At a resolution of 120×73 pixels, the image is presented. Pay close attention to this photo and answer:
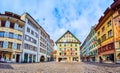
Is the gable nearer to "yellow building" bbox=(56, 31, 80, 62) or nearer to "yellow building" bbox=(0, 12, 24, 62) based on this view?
"yellow building" bbox=(56, 31, 80, 62)

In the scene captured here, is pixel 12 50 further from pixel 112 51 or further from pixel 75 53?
pixel 75 53

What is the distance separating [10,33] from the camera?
38125 mm

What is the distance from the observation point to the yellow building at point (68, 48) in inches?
2719

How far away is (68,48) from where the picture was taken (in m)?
70.9

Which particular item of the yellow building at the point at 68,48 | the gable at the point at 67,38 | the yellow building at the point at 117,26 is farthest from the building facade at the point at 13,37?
the gable at the point at 67,38

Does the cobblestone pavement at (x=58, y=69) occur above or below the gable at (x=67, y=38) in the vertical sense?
below

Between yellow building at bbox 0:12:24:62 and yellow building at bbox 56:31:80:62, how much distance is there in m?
31.3

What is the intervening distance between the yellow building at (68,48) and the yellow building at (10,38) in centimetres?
3131

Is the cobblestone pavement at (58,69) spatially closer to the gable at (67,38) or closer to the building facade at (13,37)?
the building facade at (13,37)

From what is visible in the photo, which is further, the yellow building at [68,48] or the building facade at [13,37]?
the yellow building at [68,48]

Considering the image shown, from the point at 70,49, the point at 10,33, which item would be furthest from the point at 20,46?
the point at 70,49

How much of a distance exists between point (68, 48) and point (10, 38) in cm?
3838

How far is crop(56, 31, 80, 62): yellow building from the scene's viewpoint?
69.1m

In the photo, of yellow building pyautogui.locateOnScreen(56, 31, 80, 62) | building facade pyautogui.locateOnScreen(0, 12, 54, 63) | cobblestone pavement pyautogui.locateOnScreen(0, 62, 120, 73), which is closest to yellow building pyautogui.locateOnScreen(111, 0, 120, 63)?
cobblestone pavement pyautogui.locateOnScreen(0, 62, 120, 73)
